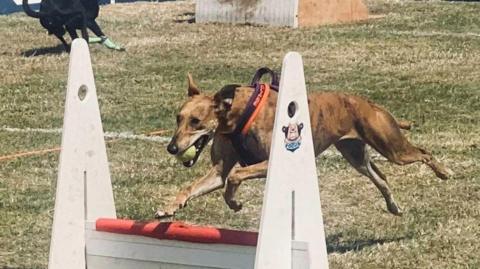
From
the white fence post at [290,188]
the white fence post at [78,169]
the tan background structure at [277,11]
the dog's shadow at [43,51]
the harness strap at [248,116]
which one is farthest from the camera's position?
the tan background structure at [277,11]

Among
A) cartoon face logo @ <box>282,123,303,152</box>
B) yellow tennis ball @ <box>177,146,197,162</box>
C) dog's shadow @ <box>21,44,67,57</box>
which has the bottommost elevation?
dog's shadow @ <box>21,44,67,57</box>

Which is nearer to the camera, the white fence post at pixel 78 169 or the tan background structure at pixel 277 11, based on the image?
the white fence post at pixel 78 169

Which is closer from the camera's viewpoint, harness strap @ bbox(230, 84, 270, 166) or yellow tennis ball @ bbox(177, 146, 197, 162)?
yellow tennis ball @ bbox(177, 146, 197, 162)

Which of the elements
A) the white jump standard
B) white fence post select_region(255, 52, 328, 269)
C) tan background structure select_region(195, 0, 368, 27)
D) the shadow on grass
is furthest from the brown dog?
tan background structure select_region(195, 0, 368, 27)

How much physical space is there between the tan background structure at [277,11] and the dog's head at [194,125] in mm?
12702

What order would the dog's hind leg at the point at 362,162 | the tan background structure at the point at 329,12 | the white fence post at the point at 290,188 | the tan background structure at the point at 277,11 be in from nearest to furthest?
the white fence post at the point at 290,188 → the dog's hind leg at the point at 362,162 → the tan background structure at the point at 277,11 → the tan background structure at the point at 329,12

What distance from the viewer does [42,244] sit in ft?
21.9

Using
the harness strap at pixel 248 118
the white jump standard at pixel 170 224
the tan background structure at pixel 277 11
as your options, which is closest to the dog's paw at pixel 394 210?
the harness strap at pixel 248 118

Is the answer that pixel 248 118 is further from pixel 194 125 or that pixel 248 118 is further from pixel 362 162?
pixel 362 162

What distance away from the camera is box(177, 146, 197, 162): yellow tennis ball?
5.43m

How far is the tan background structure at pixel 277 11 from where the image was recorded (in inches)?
714

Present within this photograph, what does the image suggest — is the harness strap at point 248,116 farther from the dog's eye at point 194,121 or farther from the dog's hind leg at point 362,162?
the dog's hind leg at point 362,162

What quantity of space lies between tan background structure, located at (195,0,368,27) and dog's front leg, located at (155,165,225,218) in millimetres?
12417

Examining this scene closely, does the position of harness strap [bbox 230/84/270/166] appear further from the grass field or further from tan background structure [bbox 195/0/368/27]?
tan background structure [bbox 195/0/368/27]
